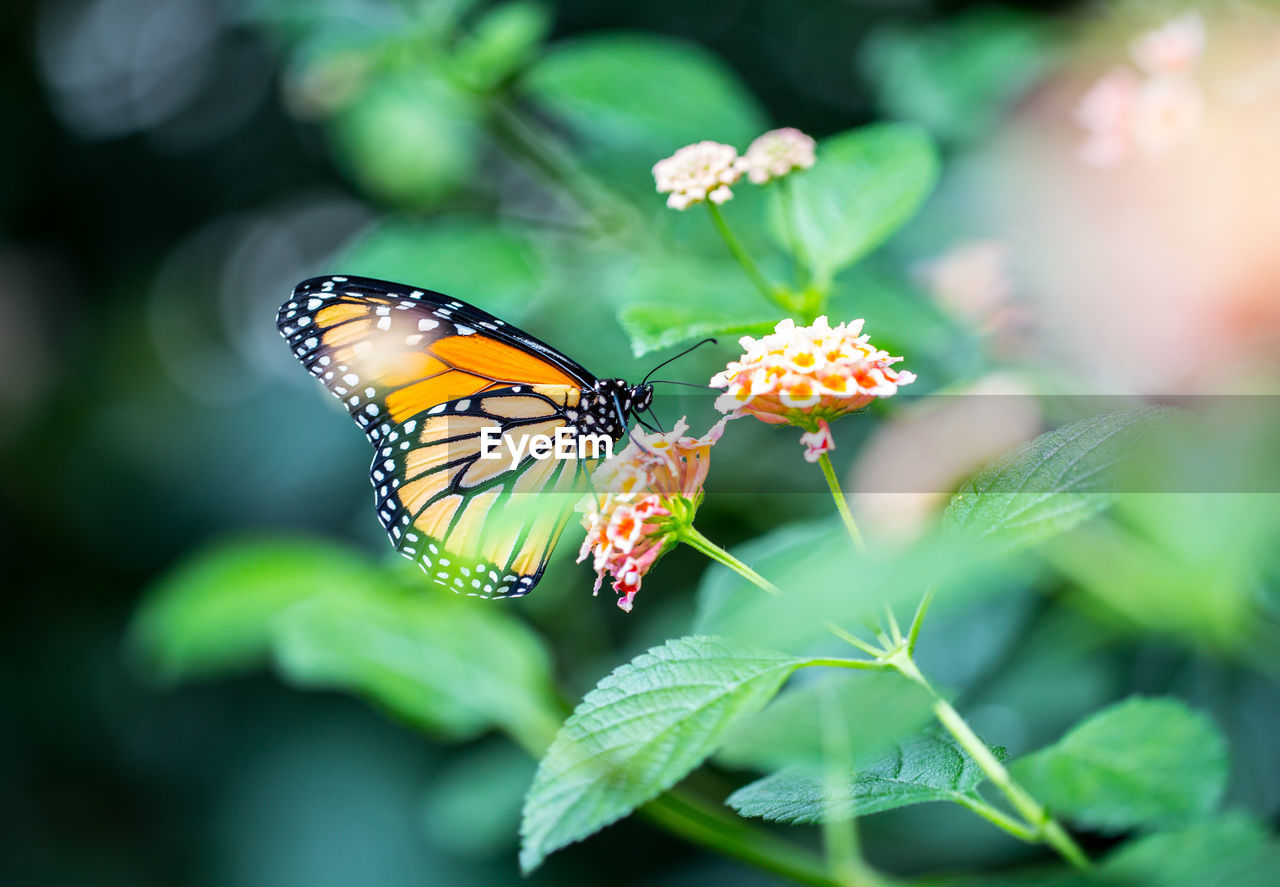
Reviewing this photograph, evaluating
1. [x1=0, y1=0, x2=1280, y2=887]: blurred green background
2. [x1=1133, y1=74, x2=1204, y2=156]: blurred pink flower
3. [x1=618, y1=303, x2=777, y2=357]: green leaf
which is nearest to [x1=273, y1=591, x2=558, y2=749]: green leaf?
[x1=0, y1=0, x2=1280, y2=887]: blurred green background

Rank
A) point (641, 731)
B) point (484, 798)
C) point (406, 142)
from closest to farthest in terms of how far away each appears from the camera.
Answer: point (641, 731) < point (484, 798) < point (406, 142)

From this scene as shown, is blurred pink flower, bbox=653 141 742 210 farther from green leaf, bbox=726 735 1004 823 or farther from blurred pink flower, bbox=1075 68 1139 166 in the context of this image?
blurred pink flower, bbox=1075 68 1139 166

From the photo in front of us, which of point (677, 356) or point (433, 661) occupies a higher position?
point (677, 356)

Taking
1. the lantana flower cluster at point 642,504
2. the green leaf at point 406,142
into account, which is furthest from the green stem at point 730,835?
the green leaf at point 406,142

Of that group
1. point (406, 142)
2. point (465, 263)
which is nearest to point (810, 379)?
point (465, 263)

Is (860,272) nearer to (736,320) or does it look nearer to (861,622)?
(736,320)

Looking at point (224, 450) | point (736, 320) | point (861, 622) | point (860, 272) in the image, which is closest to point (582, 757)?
point (861, 622)

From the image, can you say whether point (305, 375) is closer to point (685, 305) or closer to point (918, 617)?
point (685, 305)

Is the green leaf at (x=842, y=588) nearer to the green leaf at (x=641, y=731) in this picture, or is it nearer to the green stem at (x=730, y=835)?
the green leaf at (x=641, y=731)
